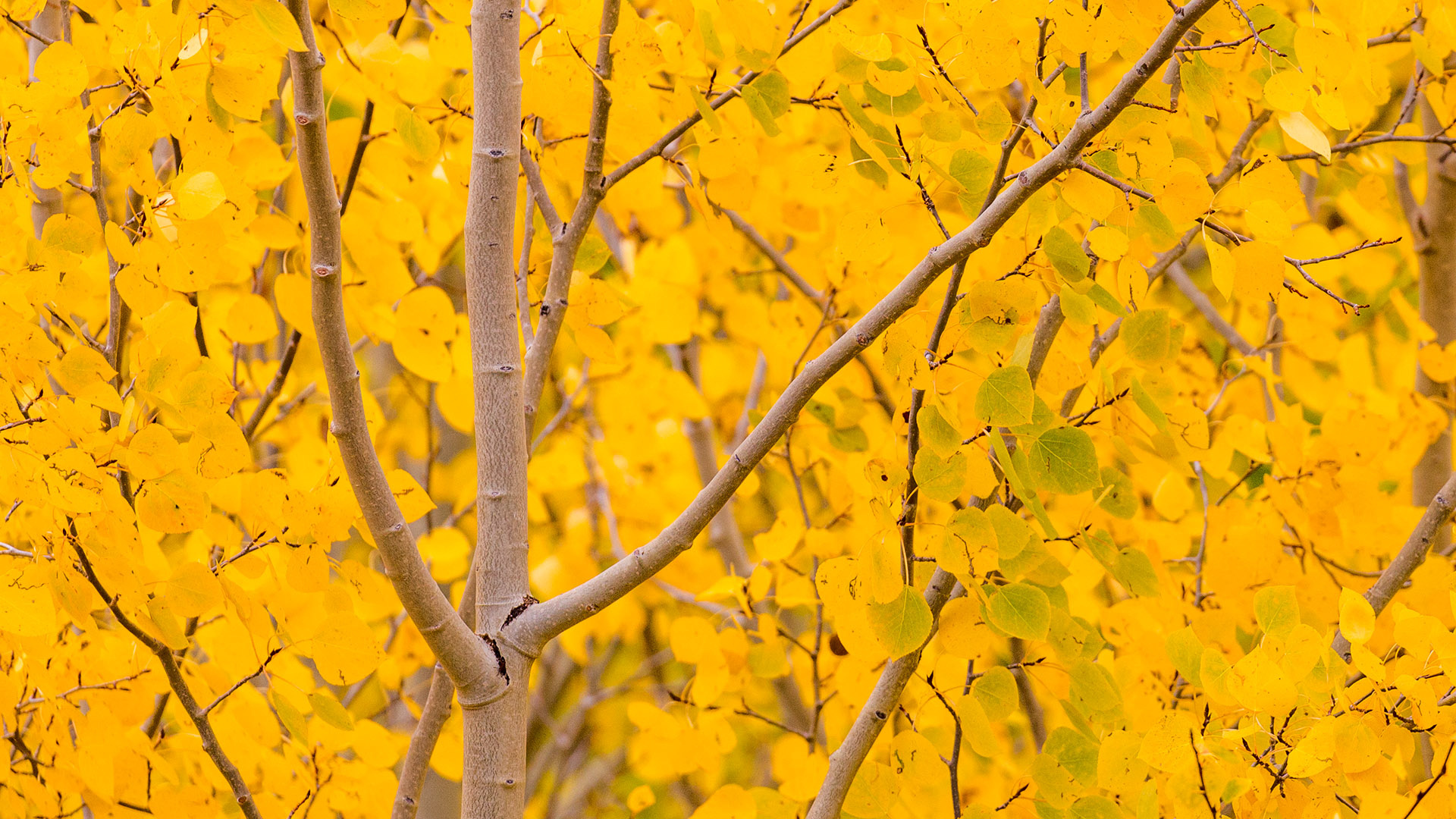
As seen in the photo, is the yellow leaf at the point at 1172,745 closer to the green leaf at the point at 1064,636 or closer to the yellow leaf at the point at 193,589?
the green leaf at the point at 1064,636

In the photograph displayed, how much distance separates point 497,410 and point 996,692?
524 millimetres

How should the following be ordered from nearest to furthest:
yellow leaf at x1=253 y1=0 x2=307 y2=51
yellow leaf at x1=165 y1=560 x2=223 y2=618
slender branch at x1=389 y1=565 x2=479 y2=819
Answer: yellow leaf at x1=253 y1=0 x2=307 y2=51
yellow leaf at x1=165 y1=560 x2=223 y2=618
slender branch at x1=389 y1=565 x2=479 y2=819

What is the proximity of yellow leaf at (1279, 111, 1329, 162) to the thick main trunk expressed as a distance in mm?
638

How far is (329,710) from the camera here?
978 millimetres

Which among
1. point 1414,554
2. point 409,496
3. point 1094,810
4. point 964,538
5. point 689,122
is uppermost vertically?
point 689,122

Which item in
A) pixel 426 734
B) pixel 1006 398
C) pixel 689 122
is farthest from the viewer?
pixel 426 734

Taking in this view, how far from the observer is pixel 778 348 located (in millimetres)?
1798

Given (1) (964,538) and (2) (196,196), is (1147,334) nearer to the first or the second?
(1) (964,538)

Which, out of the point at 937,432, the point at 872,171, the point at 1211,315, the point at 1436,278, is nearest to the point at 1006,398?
the point at 937,432

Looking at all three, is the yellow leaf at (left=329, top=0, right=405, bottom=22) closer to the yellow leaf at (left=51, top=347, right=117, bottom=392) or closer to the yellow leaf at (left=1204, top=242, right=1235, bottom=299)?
the yellow leaf at (left=51, top=347, right=117, bottom=392)

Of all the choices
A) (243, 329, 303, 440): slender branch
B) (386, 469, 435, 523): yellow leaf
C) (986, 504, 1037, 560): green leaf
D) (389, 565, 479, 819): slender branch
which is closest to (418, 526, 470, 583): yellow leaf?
(243, 329, 303, 440): slender branch

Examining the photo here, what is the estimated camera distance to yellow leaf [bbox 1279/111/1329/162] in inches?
31.0

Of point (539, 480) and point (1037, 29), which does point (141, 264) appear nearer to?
point (1037, 29)

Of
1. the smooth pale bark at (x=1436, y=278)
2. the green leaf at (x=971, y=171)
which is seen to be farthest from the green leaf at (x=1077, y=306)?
the smooth pale bark at (x=1436, y=278)
